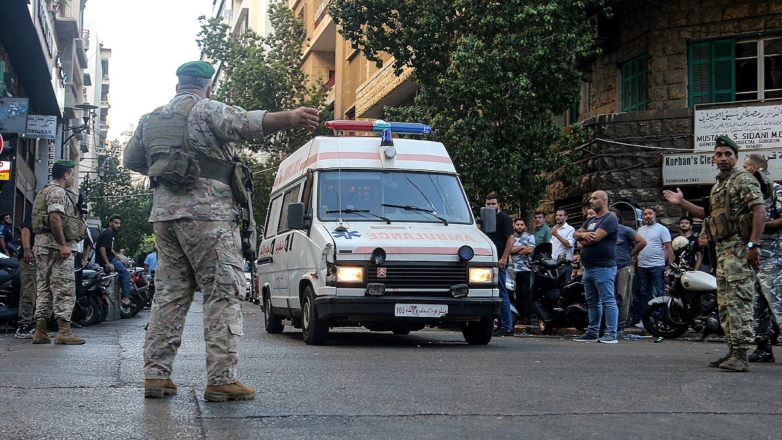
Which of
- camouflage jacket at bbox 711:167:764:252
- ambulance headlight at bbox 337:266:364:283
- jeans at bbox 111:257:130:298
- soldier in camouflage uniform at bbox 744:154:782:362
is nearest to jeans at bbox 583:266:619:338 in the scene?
ambulance headlight at bbox 337:266:364:283

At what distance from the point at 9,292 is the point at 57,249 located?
291cm

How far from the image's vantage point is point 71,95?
58.0 metres

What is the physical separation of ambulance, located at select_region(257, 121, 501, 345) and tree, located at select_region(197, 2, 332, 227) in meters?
27.1

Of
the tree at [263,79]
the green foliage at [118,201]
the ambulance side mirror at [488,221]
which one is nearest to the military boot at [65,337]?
the ambulance side mirror at [488,221]

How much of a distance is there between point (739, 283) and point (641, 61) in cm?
1305

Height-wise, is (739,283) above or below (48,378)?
above

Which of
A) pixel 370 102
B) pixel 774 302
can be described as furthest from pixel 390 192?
pixel 370 102

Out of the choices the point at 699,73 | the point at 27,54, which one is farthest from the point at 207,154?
the point at 27,54

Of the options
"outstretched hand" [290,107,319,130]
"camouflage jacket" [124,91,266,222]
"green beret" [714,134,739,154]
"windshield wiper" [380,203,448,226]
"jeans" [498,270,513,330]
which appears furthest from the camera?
"jeans" [498,270,513,330]

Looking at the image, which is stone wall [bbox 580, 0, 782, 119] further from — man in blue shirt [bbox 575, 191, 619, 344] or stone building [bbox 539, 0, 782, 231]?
man in blue shirt [bbox 575, 191, 619, 344]

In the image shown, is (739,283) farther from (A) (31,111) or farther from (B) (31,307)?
(A) (31,111)

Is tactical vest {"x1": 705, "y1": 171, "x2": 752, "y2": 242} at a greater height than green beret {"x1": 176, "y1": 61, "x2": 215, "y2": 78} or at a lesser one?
lesser

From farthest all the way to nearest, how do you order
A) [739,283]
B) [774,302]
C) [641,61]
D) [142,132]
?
1. [641,61]
2. [774,302]
3. [739,283]
4. [142,132]

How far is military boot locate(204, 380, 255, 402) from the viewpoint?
5.68 meters
